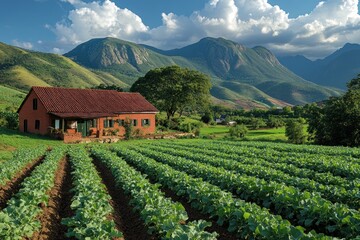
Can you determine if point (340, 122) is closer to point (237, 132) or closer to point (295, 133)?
point (295, 133)

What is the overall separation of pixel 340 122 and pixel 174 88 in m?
27.2

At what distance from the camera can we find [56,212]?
1047cm

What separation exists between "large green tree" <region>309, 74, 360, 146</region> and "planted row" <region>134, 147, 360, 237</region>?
98.9ft

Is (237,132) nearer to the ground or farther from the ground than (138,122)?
nearer to the ground

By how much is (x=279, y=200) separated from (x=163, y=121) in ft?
149

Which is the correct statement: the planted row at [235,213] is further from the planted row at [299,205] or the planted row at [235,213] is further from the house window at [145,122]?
the house window at [145,122]

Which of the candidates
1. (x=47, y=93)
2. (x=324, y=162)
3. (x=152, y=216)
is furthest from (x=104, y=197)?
(x=47, y=93)

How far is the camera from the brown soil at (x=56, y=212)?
8.66 meters

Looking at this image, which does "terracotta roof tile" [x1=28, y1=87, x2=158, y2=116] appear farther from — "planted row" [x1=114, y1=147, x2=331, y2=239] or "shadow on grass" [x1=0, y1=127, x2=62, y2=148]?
"planted row" [x1=114, y1=147, x2=331, y2=239]

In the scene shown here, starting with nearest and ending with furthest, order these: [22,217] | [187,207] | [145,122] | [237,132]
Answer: [22,217]
[187,207]
[145,122]
[237,132]

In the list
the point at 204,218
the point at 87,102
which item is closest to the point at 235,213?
the point at 204,218

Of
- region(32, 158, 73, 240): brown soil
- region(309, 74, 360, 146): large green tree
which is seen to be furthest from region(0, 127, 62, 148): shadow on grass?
region(309, 74, 360, 146): large green tree

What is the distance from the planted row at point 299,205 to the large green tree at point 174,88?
44371mm

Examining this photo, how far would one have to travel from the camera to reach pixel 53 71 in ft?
522
